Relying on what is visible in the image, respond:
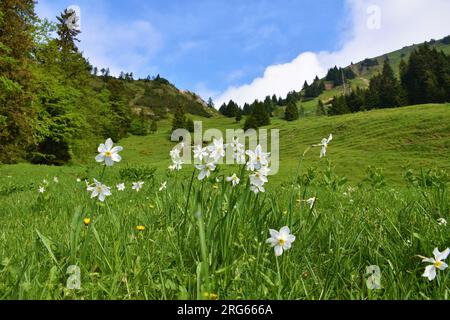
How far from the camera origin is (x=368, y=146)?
116ft

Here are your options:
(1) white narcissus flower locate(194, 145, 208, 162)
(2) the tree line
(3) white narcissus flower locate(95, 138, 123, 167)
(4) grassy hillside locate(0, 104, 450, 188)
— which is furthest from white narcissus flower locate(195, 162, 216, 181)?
(2) the tree line

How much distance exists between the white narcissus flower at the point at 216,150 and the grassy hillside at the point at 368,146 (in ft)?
56.8

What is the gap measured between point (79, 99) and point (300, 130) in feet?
96.2

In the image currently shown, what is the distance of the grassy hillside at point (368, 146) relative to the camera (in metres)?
26.2

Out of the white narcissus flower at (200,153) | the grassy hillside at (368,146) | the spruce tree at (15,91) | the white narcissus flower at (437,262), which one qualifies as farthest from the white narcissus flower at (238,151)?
the spruce tree at (15,91)

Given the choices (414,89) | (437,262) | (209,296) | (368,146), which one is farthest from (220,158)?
(414,89)

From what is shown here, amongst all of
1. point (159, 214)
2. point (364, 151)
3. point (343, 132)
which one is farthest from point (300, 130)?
point (159, 214)

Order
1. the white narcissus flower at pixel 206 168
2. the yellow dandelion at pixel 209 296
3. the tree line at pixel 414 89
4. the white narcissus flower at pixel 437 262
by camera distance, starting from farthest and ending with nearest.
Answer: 1. the tree line at pixel 414 89
2. the white narcissus flower at pixel 206 168
3. the white narcissus flower at pixel 437 262
4. the yellow dandelion at pixel 209 296

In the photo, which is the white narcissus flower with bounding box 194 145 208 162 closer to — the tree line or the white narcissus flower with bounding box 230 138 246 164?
the white narcissus flower with bounding box 230 138 246 164

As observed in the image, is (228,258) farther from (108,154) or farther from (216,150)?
(108,154)

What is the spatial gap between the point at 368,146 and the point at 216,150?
3602 cm

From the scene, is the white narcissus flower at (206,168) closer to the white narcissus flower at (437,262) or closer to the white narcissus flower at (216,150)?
the white narcissus flower at (216,150)

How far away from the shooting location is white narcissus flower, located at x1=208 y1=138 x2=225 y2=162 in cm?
238

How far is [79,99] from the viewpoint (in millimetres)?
45281
